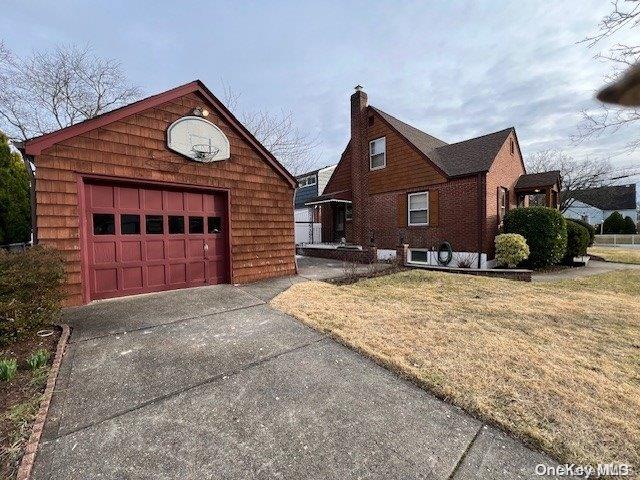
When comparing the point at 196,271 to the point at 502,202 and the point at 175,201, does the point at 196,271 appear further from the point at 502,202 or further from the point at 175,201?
the point at 502,202

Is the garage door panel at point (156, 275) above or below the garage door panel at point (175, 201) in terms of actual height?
below

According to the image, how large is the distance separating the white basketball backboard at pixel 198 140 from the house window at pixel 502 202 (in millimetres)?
10609

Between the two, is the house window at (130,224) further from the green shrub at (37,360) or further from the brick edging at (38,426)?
the green shrub at (37,360)

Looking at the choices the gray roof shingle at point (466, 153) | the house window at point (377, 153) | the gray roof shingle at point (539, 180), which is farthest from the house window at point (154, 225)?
the gray roof shingle at point (539, 180)

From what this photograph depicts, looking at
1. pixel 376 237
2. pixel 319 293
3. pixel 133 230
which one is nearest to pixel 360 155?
pixel 376 237

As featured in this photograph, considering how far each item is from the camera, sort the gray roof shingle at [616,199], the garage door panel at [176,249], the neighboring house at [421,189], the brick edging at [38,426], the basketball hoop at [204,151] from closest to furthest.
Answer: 1. the brick edging at [38,426]
2. the garage door panel at [176,249]
3. the basketball hoop at [204,151]
4. the neighboring house at [421,189]
5. the gray roof shingle at [616,199]

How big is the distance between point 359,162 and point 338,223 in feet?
12.0

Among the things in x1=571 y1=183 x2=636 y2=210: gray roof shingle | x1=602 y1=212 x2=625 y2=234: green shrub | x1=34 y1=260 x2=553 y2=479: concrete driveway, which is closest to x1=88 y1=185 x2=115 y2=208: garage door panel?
x1=34 y1=260 x2=553 y2=479: concrete driveway

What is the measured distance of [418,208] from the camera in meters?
12.9

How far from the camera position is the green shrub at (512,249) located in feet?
33.1

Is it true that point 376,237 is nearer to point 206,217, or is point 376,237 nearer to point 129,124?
point 206,217

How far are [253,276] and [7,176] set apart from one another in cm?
1048

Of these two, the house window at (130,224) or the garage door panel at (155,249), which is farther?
the garage door panel at (155,249)

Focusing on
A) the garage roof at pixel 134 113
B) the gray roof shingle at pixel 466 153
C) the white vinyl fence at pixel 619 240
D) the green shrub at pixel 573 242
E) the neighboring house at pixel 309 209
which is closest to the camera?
the garage roof at pixel 134 113
